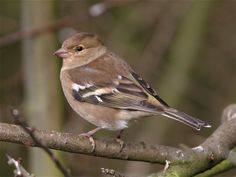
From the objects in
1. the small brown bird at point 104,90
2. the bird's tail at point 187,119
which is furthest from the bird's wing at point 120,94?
the bird's tail at point 187,119

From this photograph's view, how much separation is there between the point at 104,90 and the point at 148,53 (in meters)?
2.78

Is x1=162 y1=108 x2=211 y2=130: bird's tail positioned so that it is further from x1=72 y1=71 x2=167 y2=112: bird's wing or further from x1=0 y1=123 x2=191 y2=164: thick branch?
x1=0 y1=123 x2=191 y2=164: thick branch

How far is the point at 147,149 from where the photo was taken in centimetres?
396

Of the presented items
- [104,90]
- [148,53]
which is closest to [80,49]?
[104,90]

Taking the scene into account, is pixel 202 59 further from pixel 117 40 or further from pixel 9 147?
pixel 9 147

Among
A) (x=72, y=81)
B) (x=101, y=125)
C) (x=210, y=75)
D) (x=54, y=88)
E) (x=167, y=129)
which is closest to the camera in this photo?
(x=101, y=125)

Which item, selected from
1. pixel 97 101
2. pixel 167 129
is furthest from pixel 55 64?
pixel 167 129

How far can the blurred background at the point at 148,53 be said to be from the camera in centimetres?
683

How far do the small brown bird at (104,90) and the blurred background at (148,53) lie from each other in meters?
0.81

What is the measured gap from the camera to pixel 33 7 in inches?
243

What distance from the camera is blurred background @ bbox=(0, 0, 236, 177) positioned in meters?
6.83

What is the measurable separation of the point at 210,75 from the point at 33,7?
9.65 ft

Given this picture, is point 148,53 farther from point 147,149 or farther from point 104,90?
point 147,149

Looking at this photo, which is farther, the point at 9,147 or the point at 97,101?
the point at 9,147
